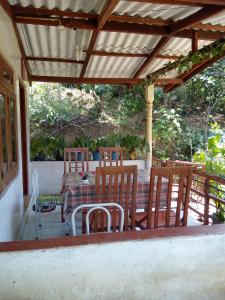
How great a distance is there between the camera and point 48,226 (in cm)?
374

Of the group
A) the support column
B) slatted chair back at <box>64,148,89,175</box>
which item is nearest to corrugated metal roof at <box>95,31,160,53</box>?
slatted chair back at <box>64,148,89,175</box>

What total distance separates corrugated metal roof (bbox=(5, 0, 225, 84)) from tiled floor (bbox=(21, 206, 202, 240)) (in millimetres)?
2525

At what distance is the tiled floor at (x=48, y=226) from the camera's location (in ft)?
11.4

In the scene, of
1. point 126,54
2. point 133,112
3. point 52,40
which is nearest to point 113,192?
point 52,40

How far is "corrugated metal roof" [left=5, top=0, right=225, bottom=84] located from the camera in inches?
111

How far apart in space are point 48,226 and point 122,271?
103 inches

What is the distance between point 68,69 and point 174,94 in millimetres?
4865

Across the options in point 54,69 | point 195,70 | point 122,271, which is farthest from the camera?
point 54,69

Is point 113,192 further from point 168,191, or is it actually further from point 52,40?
point 52,40

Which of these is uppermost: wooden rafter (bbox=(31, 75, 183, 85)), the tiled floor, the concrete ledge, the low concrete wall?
wooden rafter (bbox=(31, 75, 183, 85))

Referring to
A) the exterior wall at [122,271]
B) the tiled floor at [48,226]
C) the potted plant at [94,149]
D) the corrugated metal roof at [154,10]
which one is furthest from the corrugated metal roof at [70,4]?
the potted plant at [94,149]

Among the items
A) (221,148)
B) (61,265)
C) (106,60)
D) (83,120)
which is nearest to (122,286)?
(61,265)

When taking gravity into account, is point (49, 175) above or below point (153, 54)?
below

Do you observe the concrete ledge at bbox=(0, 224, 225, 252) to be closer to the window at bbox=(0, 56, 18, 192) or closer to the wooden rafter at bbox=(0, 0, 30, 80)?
the window at bbox=(0, 56, 18, 192)
